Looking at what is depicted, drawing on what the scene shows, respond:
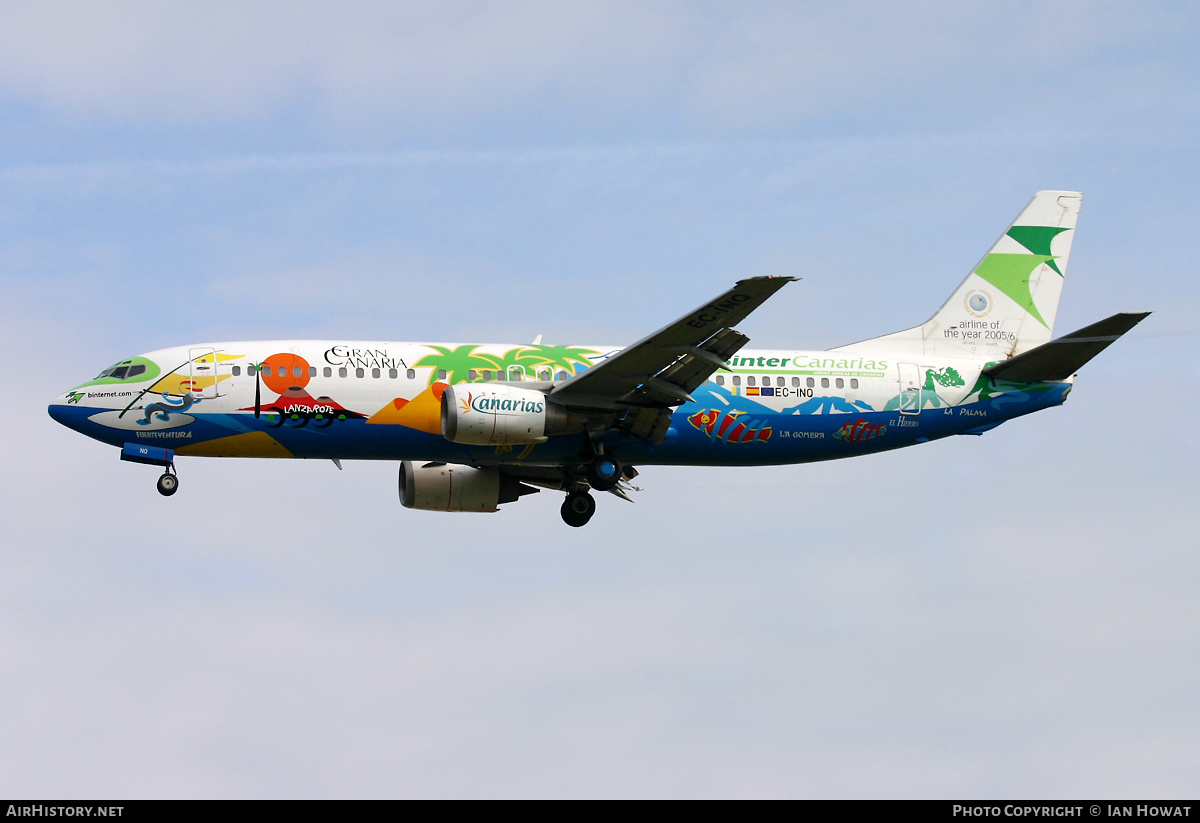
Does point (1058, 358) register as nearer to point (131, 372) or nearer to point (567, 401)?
point (567, 401)

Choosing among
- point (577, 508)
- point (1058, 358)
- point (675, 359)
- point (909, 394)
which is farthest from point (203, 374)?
point (1058, 358)

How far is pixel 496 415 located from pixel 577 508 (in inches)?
217

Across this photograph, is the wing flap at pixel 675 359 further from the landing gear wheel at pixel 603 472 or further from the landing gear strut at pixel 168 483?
the landing gear strut at pixel 168 483

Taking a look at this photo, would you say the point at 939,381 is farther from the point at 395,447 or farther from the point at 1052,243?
the point at 395,447

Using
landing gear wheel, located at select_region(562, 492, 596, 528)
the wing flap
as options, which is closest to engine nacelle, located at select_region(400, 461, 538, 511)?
landing gear wheel, located at select_region(562, 492, 596, 528)

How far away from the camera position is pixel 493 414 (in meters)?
37.1

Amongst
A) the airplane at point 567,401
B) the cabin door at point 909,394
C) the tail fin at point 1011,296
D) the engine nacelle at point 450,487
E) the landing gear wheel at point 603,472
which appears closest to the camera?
the airplane at point 567,401

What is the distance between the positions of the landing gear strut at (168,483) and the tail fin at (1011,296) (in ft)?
58.5

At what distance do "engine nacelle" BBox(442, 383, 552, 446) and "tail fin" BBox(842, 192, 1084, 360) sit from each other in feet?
32.0

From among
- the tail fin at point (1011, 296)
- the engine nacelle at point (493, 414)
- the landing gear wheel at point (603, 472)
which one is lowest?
the landing gear wheel at point (603, 472)

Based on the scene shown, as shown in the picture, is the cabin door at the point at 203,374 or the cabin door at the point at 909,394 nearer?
the cabin door at the point at 203,374

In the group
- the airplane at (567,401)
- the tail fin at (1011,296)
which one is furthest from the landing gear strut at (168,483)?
the tail fin at (1011,296)

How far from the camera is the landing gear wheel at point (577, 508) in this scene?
41.8m
